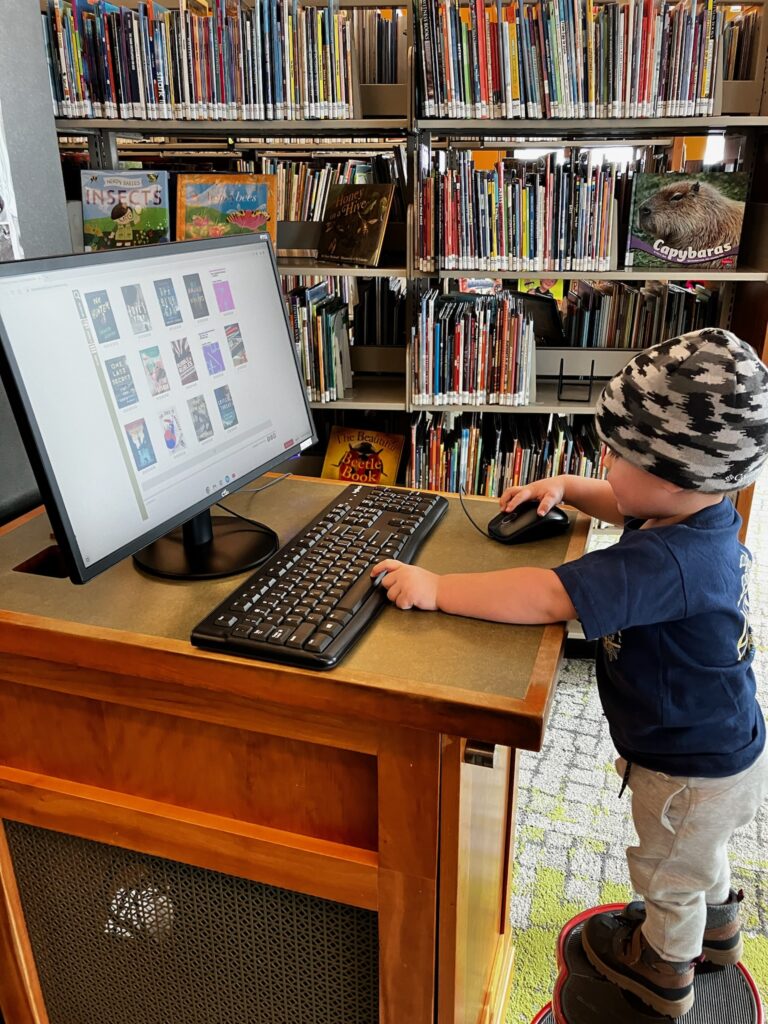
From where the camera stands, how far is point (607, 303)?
2707mm

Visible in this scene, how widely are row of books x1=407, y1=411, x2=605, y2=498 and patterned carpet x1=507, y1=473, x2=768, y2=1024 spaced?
729mm

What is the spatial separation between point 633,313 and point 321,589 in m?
2.06

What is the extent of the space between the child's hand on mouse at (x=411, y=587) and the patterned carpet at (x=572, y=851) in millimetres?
979

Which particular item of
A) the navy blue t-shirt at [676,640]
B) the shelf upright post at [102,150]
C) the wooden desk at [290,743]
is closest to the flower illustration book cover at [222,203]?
the shelf upright post at [102,150]

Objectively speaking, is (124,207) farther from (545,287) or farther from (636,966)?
(636,966)

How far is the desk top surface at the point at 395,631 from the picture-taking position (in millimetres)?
844

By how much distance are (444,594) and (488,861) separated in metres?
0.51

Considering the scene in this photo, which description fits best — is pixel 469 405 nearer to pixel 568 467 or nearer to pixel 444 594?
pixel 568 467

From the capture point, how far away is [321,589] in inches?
39.0

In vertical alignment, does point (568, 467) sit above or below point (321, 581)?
below

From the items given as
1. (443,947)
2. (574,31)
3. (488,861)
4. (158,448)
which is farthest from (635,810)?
(574,31)

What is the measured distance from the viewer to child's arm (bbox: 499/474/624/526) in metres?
1.23

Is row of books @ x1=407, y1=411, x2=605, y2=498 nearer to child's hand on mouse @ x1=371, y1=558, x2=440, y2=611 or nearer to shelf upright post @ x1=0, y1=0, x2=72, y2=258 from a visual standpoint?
shelf upright post @ x1=0, y1=0, x2=72, y2=258

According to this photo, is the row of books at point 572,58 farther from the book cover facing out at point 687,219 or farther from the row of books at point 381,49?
the row of books at point 381,49
